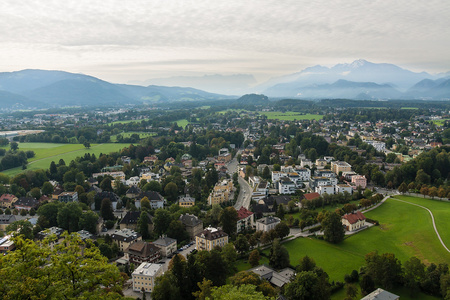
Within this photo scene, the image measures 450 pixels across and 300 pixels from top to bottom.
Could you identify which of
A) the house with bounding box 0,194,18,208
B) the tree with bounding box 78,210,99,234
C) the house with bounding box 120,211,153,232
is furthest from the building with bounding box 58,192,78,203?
the house with bounding box 120,211,153,232

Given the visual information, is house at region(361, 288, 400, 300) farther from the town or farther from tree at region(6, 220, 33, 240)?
tree at region(6, 220, 33, 240)

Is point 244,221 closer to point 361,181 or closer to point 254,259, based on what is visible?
point 254,259

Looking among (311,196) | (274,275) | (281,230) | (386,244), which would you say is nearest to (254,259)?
(274,275)

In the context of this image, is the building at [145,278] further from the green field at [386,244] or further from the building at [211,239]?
the green field at [386,244]

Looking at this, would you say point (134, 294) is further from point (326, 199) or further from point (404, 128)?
point (404, 128)

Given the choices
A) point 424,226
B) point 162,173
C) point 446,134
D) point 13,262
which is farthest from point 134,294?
point 446,134

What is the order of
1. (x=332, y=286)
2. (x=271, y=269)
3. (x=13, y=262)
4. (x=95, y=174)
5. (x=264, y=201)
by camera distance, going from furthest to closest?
(x=95, y=174)
(x=264, y=201)
(x=271, y=269)
(x=332, y=286)
(x=13, y=262)

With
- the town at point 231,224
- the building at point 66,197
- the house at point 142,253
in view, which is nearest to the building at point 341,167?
the town at point 231,224
